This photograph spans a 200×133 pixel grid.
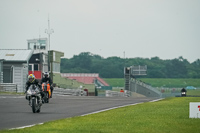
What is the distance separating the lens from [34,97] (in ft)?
75.7

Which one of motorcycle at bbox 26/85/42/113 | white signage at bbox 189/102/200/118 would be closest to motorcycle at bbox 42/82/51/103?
motorcycle at bbox 26/85/42/113

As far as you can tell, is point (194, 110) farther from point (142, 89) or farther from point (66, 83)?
point (142, 89)

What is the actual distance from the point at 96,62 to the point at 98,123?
16806 centimetres

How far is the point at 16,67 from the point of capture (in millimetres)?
70688

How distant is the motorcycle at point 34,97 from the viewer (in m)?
23.0

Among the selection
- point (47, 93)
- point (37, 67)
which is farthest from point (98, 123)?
point (37, 67)

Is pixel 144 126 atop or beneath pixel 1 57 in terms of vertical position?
beneath

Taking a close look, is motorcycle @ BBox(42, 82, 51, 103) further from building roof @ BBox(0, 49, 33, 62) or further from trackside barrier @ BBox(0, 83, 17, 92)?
building roof @ BBox(0, 49, 33, 62)

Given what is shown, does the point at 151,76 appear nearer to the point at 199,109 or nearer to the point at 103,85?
the point at 103,85

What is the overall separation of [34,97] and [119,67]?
539 feet

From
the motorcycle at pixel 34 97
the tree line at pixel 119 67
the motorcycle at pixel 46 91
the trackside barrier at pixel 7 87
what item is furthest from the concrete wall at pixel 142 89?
the tree line at pixel 119 67

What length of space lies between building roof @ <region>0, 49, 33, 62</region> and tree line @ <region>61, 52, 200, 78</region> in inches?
4015

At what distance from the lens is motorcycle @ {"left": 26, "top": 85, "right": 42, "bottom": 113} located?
22975mm

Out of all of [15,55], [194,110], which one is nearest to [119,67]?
[15,55]
